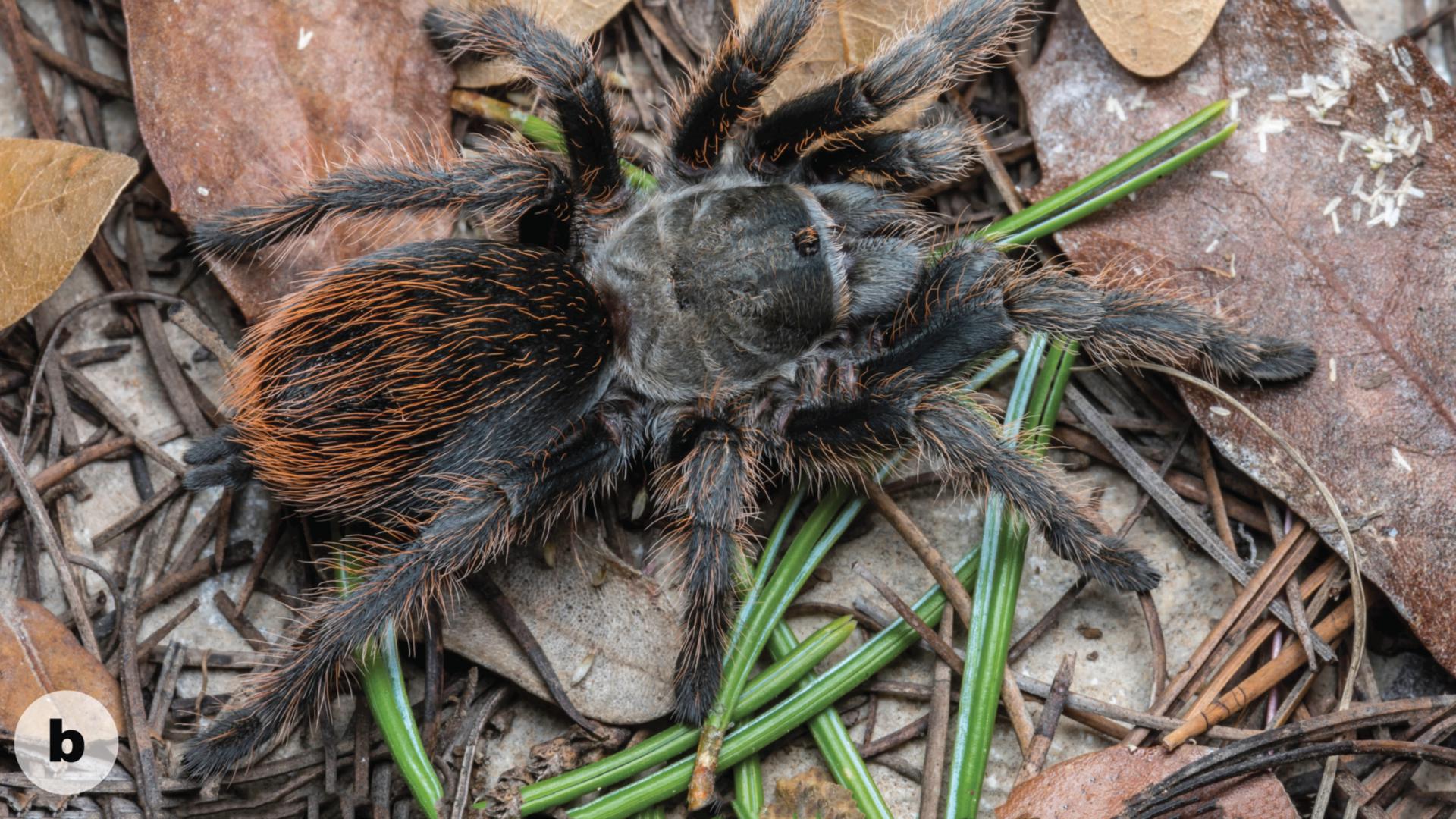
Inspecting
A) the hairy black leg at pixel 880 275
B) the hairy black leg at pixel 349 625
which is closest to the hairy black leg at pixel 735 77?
the hairy black leg at pixel 880 275

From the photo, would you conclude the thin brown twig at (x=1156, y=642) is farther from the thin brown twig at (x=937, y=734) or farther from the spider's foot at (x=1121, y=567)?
the thin brown twig at (x=937, y=734)

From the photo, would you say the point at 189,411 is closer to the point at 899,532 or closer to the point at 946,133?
the point at 899,532

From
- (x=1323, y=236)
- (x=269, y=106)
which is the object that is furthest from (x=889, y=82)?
(x=269, y=106)

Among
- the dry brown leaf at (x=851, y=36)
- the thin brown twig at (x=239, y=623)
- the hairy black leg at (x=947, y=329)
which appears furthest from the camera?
the dry brown leaf at (x=851, y=36)

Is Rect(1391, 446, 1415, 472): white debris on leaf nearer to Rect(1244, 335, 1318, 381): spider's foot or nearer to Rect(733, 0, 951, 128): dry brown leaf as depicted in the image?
Rect(1244, 335, 1318, 381): spider's foot

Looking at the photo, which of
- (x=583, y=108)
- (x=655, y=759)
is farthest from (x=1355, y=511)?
(x=583, y=108)

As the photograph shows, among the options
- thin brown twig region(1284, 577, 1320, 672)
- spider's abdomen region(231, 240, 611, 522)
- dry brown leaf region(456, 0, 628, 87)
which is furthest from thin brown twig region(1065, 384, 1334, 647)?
dry brown leaf region(456, 0, 628, 87)

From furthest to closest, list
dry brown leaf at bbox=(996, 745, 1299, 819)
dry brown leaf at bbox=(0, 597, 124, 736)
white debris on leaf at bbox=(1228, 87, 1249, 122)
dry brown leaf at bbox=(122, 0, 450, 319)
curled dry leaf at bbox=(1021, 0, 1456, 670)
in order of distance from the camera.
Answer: white debris on leaf at bbox=(1228, 87, 1249, 122)
dry brown leaf at bbox=(122, 0, 450, 319)
curled dry leaf at bbox=(1021, 0, 1456, 670)
dry brown leaf at bbox=(0, 597, 124, 736)
dry brown leaf at bbox=(996, 745, 1299, 819)
